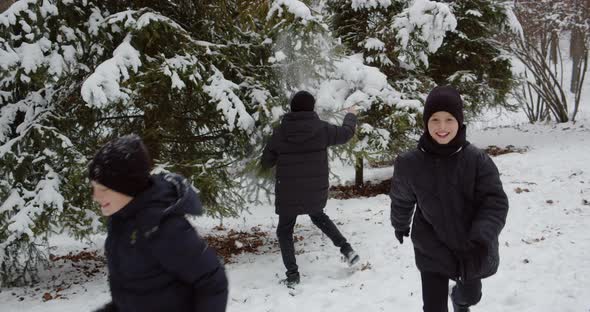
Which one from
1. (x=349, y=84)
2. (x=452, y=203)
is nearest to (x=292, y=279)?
(x=452, y=203)

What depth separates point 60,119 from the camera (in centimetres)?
588

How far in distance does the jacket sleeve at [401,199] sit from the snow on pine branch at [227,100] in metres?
2.89

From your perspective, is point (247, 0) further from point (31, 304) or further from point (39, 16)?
point (31, 304)

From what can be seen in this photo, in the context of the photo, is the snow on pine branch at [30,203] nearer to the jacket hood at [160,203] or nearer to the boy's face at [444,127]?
the jacket hood at [160,203]

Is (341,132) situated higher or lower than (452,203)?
higher

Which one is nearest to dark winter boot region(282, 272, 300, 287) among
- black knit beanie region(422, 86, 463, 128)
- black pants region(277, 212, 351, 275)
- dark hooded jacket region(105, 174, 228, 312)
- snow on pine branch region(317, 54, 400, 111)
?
black pants region(277, 212, 351, 275)

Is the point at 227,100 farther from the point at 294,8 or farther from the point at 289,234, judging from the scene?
the point at 289,234

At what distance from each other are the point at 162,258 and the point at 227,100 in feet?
12.9

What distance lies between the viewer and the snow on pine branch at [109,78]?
189 inches

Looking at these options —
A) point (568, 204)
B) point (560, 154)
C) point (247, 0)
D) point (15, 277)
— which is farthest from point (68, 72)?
point (560, 154)

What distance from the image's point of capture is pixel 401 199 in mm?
3330

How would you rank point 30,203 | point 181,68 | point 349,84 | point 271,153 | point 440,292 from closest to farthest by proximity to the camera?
point 440,292 < point 271,153 < point 30,203 < point 181,68 < point 349,84

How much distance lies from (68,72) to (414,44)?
691 cm

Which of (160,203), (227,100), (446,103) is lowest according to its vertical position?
(160,203)
